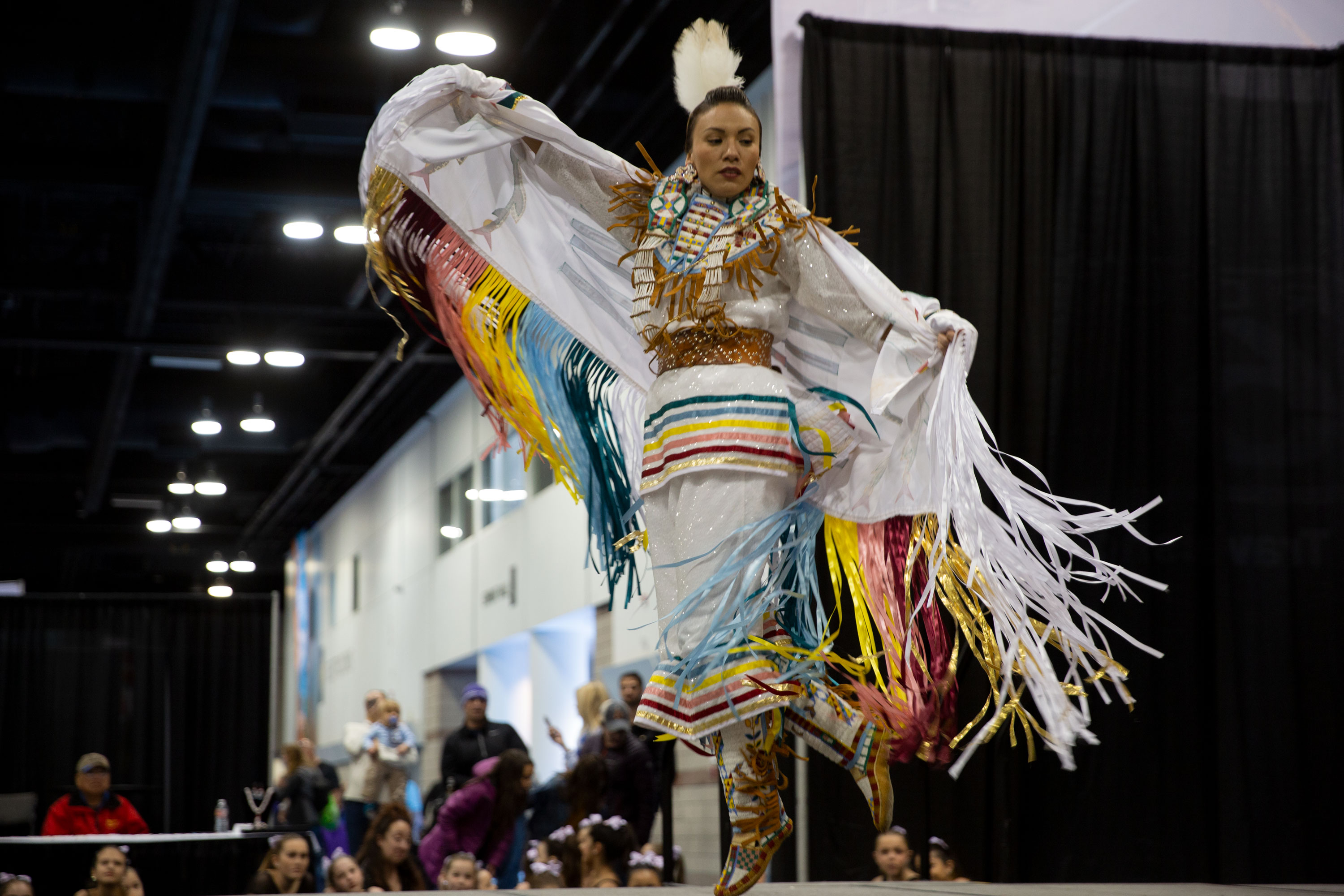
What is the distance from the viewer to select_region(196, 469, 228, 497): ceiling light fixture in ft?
47.8

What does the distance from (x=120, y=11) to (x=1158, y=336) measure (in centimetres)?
496

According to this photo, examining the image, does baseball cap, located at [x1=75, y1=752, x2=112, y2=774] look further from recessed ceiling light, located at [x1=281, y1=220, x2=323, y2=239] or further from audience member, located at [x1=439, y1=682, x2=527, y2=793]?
recessed ceiling light, located at [x1=281, y1=220, x2=323, y2=239]

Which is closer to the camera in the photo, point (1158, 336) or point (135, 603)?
point (1158, 336)

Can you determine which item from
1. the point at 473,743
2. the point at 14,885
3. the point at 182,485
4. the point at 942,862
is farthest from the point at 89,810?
the point at 182,485

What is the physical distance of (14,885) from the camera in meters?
4.70

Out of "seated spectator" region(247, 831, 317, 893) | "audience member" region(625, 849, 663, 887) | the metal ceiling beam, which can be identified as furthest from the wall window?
"audience member" region(625, 849, 663, 887)

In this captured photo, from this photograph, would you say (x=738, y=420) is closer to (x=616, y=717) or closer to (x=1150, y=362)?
(x=1150, y=362)

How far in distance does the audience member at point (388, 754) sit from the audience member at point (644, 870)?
3650 millimetres

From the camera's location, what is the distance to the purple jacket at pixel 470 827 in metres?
5.77

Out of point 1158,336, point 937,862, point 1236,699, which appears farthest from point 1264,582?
point 937,862

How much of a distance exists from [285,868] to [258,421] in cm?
777

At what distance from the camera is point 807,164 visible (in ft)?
15.3

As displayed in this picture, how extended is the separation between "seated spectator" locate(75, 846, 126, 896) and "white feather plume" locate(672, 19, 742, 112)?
334 cm

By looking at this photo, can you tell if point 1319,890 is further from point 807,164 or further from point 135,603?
point 135,603
